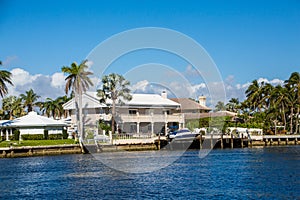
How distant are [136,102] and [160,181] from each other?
5072cm

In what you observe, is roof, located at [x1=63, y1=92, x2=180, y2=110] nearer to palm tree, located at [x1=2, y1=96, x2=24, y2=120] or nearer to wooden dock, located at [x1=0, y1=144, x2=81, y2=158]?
wooden dock, located at [x1=0, y1=144, x2=81, y2=158]

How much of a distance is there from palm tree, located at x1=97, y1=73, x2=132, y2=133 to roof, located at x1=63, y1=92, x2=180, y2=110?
2.40 metres

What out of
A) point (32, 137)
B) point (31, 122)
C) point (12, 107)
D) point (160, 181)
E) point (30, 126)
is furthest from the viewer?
point (12, 107)

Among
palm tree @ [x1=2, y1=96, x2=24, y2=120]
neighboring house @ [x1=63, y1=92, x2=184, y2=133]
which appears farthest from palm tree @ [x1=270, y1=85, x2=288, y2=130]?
palm tree @ [x1=2, y1=96, x2=24, y2=120]

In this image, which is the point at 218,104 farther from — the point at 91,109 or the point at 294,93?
the point at 91,109

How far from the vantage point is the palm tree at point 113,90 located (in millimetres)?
83125

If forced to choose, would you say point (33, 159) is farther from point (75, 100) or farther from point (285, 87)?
point (285, 87)

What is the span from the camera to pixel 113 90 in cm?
8400

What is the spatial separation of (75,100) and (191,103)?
2966cm

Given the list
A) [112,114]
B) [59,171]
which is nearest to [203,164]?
[59,171]

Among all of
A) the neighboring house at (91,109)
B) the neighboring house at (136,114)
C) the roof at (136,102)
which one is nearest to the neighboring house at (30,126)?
the neighboring house at (91,109)

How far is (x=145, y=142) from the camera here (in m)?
79.1

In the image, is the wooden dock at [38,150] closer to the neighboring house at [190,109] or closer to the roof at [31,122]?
the roof at [31,122]

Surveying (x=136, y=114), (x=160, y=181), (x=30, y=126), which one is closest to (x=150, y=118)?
(x=136, y=114)
